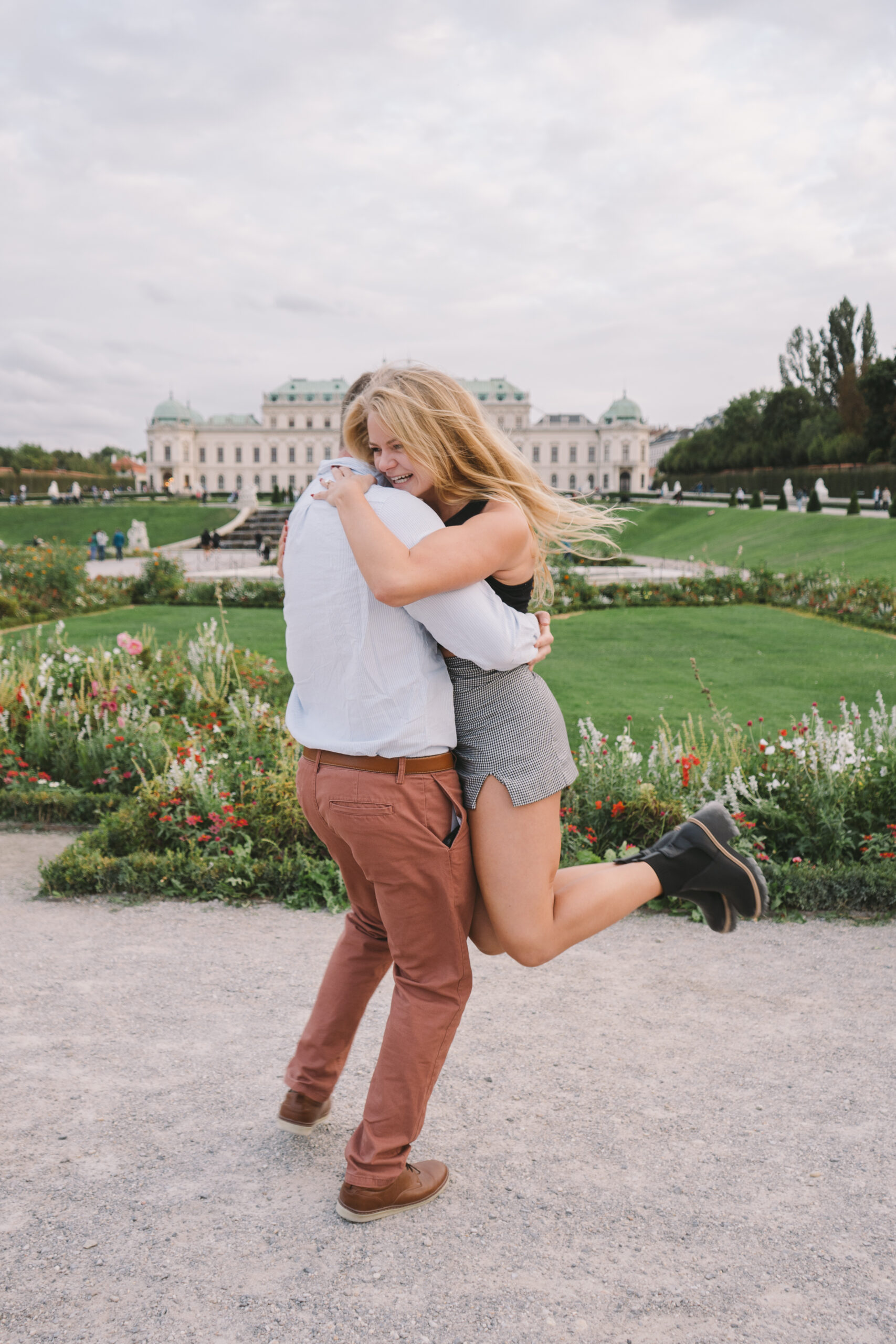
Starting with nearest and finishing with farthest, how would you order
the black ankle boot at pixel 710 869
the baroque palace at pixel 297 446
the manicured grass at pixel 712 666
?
the black ankle boot at pixel 710 869
the manicured grass at pixel 712 666
the baroque palace at pixel 297 446

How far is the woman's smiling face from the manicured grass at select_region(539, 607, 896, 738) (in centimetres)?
451

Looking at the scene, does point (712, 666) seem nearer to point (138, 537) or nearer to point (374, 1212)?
point (374, 1212)

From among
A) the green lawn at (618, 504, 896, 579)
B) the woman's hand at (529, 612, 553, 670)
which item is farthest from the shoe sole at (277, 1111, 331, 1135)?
the green lawn at (618, 504, 896, 579)

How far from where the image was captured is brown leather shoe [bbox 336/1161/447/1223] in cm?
188

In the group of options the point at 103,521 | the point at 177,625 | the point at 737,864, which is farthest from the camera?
the point at 103,521

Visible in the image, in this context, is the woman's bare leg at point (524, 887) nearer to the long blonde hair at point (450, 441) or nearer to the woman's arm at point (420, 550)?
the woman's arm at point (420, 550)

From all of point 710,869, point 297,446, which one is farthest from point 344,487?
point 297,446

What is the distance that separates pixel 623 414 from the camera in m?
94.5

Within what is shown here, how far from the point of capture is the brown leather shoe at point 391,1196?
1879mm

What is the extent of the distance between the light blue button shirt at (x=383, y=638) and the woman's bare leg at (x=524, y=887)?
178 mm

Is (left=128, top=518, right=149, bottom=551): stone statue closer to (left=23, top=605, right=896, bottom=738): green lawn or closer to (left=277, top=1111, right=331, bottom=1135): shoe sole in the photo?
(left=23, top=605, right=896, bottom=738): green lawn

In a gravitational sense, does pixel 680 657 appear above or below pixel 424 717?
below

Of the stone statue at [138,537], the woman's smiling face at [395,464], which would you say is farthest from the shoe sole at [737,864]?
the stone statue at [138,537]

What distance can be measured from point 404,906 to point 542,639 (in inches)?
23.7
